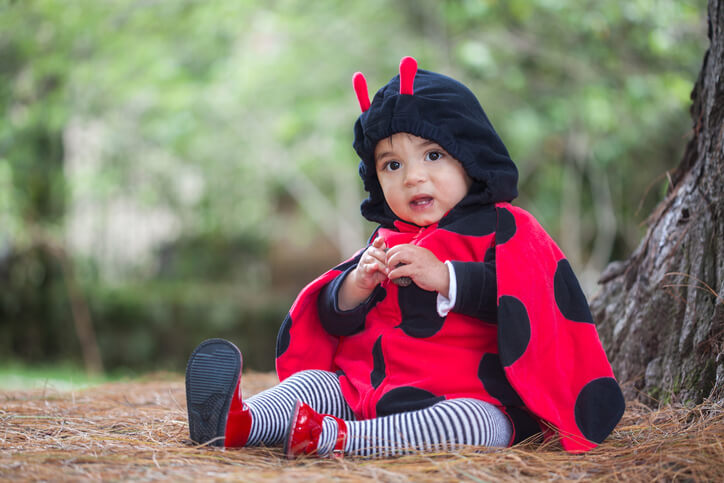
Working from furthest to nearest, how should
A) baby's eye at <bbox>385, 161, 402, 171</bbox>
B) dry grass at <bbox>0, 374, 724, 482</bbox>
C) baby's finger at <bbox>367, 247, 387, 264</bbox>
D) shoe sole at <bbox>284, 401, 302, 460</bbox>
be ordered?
1. baby's eye at <bbox>385, 161, 402, 171</bbox>
2. baby's finger at <bbox>367, 247, 387, 264</bbox>
3. shoe sole at <bbox>284, 401, 302, 460</bbox>
4. dry grass at <bbox>0, 374, 724, 482</bbox>

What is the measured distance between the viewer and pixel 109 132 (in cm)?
842

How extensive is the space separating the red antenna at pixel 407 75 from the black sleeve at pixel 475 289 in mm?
551

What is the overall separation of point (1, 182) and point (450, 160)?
6.91m

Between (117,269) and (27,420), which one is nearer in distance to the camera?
(27,420)

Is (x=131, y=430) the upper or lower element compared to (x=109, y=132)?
lower

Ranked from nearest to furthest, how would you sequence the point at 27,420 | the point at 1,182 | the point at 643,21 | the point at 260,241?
the point at 27,420 < the point at 643,21 < the point at 1,182 < the point at 260,241

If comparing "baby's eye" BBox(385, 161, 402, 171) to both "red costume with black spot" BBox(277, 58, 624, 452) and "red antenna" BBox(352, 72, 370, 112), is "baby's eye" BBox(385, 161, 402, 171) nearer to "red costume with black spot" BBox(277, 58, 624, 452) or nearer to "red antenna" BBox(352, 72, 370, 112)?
"red costume with black spot" BBox(277, 58, 624, 452)

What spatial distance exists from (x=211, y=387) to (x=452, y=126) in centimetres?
99

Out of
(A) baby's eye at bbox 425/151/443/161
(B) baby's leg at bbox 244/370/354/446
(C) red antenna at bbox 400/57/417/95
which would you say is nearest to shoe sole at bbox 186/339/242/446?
(B) baby's leg at bbox 244/370/354/446

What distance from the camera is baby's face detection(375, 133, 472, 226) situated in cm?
190

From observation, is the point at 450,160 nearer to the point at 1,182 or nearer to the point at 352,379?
the point at 352,379

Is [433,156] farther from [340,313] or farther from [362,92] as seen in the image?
[340,313]

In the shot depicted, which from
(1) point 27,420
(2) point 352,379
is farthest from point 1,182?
(2) point 352,379

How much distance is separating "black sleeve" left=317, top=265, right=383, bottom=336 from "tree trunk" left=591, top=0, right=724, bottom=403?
1028 mm
